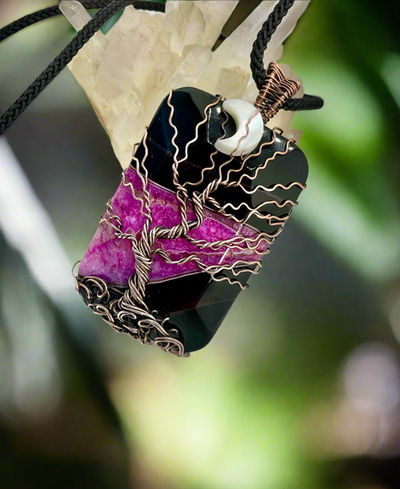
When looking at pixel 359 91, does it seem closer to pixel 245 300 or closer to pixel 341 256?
pixel 341 256

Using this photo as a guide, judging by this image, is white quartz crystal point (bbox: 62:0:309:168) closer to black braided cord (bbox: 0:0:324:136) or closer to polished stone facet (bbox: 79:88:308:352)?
black braided cord (bbox: 0:0:324:136)

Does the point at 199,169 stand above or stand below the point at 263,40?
below

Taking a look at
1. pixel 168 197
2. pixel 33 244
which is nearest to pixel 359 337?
pixel 168 197

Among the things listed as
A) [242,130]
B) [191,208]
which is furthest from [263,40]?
[191,208]

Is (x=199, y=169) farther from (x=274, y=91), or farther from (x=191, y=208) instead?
(x=274, y=91)

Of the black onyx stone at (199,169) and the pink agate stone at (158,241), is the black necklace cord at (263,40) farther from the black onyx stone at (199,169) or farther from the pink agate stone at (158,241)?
the pink agate stone at (158,241)

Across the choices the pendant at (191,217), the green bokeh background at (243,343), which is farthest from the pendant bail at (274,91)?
the green bokeh background at (243,343)
